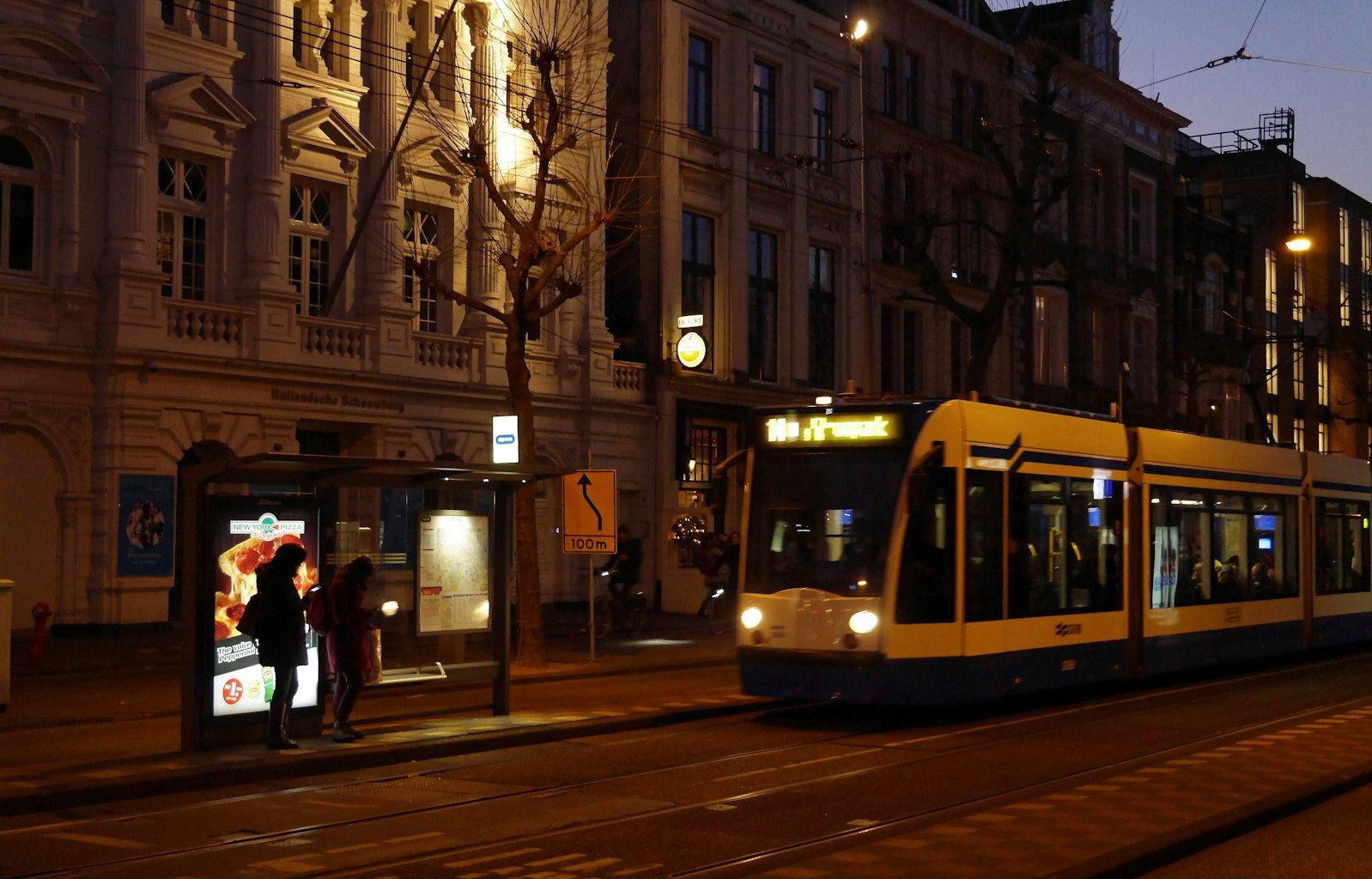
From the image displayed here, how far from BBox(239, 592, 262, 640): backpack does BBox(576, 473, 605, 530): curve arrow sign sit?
9877 mm

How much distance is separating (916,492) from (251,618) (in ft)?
20.0

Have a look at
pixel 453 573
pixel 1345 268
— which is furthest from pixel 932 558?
pixel 1345 268

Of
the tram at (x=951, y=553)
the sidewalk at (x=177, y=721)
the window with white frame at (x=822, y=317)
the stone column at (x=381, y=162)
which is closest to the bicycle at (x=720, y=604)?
the sidewalk at (x=177, y=721)

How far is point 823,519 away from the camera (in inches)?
618

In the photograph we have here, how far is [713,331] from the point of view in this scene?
38219mm

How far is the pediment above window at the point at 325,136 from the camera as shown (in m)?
28.4

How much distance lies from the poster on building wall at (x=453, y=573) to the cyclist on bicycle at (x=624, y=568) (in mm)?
12208

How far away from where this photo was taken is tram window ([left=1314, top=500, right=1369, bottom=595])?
2481 cm

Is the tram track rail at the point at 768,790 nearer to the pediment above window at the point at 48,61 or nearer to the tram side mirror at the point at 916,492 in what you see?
the tram side mirror at the point at 916,492

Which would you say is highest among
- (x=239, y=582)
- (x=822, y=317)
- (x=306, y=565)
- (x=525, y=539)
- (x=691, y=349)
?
(x=822, y=317)

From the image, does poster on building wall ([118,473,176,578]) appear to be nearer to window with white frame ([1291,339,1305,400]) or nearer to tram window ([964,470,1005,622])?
tram window ([964,470,1005,622])

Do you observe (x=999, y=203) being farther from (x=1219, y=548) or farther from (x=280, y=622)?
(x=280, y=622)

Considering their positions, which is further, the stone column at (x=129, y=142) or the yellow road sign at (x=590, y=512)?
the stone column at (x=129, y=142)

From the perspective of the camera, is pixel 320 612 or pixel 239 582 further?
pixel 320 612
